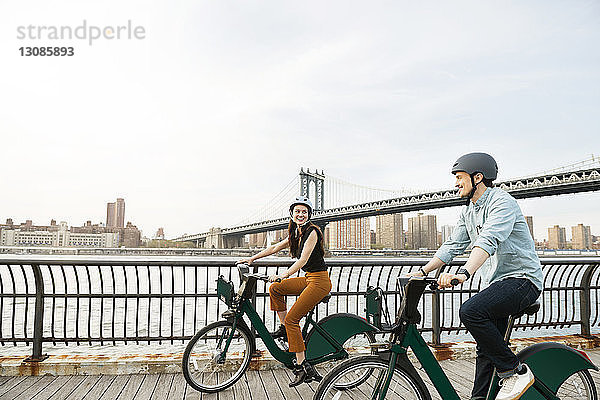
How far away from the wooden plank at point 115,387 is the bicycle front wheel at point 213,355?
0.62 m

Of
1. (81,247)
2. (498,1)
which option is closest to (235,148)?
(81,247)

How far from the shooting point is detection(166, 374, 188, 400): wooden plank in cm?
372

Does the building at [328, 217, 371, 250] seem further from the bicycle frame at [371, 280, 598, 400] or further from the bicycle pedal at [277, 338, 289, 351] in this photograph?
the bicycle frame at [371, 280, 598, 400]

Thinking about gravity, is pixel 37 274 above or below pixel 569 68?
below

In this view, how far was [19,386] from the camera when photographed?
12.7 feet

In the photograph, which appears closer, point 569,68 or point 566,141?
point 569,68

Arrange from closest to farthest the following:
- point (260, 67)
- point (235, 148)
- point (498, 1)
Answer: point (498, 1), point (260, 67), point (235, 148)

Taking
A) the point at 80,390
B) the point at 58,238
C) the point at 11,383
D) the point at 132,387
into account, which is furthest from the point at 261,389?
the point at 58,238

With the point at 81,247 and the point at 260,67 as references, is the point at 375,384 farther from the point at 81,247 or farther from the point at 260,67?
the point at 81,247

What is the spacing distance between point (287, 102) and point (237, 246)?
43.5ft

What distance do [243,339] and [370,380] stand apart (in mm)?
1695

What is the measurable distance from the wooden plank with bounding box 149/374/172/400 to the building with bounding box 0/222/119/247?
41340mm

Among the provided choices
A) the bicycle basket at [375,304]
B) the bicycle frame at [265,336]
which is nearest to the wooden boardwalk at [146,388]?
the bicycle frame at [265,336]

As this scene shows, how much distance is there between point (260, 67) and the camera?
24.2 metres
